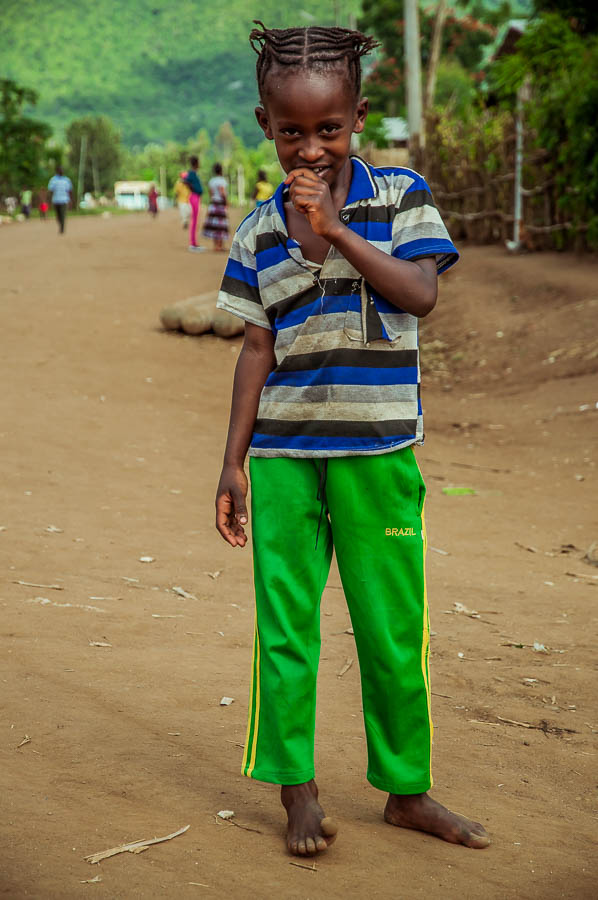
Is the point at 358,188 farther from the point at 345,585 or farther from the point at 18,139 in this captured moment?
the point at 18,139

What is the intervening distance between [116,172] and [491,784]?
100285mm

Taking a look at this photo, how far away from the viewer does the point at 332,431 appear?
2.17 meters

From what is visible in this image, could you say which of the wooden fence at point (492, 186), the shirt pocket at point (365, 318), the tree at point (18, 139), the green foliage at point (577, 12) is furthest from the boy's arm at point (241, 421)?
the tree at point (18, 139)

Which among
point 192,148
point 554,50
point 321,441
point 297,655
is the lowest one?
point 297,655

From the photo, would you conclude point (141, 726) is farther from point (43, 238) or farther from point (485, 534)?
point (43, 238)

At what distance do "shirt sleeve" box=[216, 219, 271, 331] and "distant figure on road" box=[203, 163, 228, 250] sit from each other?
15.9m

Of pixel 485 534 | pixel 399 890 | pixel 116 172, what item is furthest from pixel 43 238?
pixel 116 172

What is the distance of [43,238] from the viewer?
2364 cm

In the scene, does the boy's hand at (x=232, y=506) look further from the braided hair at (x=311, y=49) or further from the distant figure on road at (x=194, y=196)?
the distant figure on road at (x=194, y=196)

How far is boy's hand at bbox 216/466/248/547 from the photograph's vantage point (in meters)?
2.34

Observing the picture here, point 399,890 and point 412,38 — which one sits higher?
point 412,38

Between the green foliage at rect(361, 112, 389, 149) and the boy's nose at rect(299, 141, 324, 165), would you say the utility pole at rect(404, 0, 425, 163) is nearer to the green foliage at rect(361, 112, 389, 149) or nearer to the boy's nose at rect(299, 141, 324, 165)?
the green foliage at rect(361, 112, 389, 149)

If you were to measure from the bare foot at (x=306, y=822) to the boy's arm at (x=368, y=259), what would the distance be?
109 cm

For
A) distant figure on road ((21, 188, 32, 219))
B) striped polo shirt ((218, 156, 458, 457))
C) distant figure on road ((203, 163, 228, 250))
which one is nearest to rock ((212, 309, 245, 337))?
distant figure on road ((203, 163, 228, 250))
